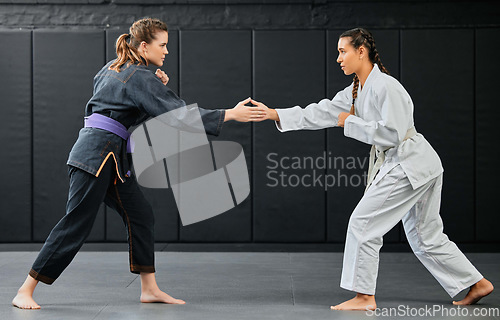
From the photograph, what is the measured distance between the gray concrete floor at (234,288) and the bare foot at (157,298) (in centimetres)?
5

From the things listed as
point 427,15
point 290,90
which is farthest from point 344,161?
point 427,15

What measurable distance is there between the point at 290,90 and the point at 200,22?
1.02 meters

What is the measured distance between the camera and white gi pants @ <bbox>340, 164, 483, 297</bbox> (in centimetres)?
302

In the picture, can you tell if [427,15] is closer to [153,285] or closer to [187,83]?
[187,83]

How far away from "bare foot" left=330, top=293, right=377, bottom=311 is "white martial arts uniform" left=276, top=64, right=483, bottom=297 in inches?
2.6

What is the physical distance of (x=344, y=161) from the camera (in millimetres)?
5605

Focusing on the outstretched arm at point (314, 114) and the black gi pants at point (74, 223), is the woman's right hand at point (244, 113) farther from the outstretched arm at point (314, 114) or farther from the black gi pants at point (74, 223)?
the black gi pants at point (74, 223)

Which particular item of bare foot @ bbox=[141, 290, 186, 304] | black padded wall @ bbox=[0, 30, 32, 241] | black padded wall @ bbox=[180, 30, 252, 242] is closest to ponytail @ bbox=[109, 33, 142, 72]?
bare foot @ bbox=[141, 290, 186, 304]

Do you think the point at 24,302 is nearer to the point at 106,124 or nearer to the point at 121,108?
the point at 106,124

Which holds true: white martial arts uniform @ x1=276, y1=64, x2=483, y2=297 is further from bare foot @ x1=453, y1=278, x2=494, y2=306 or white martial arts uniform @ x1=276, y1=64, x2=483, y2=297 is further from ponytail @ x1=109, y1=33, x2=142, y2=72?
ponytail @ x1=109, y1=33, x2=142, y2=72

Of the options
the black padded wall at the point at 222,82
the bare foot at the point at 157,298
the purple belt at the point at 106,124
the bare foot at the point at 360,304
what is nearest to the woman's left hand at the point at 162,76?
the purple belt at the point at 106,124

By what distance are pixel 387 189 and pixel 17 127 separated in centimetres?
380

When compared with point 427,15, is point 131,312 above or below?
below

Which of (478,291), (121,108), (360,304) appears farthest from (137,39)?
(478,291)
